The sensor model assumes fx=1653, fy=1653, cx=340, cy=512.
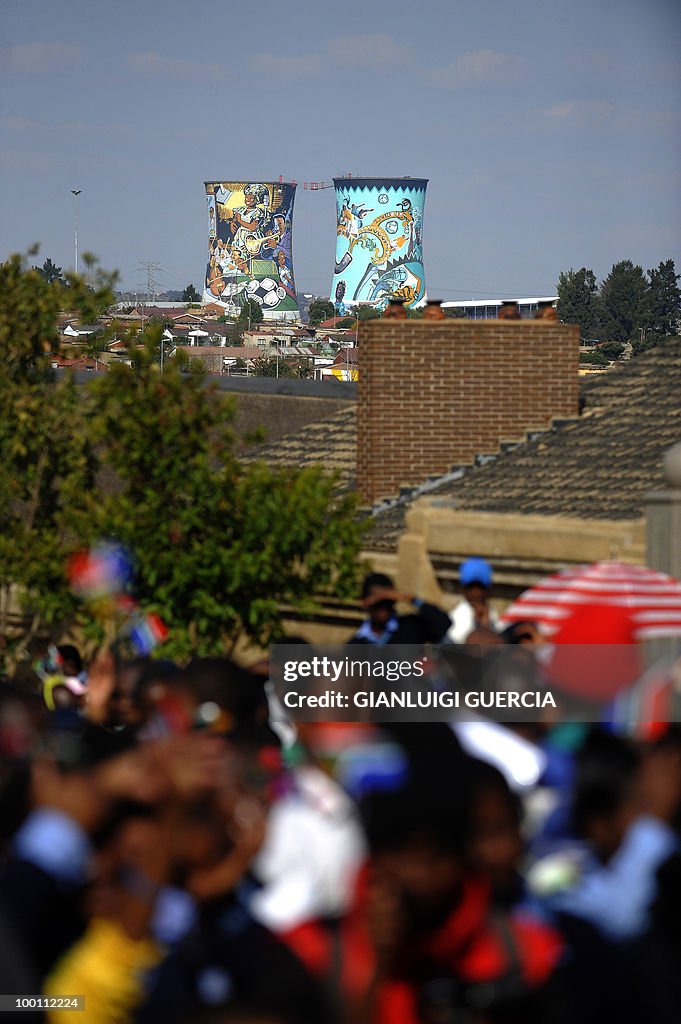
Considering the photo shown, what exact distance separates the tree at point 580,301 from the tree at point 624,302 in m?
1.20

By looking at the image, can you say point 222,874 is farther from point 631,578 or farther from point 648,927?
point 631,578

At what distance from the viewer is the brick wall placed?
17156 mm

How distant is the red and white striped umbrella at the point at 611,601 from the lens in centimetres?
706

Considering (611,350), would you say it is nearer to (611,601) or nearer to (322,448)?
(322,448)

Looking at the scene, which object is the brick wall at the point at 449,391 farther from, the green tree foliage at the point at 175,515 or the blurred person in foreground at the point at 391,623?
the blurred person in foreground at the point at 391,623

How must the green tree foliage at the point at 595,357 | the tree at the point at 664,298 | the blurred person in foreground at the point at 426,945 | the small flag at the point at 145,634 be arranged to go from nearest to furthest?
the blurred person in foreground at the point at 426,945
the small flag at the point at 145,634
the green tree foliage at the point at 595,357
the tree at the point at 664,298

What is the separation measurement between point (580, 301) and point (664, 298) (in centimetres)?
895

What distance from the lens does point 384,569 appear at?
13211 millimetres

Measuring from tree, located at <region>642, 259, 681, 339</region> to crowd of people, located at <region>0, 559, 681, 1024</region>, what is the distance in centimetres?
15627

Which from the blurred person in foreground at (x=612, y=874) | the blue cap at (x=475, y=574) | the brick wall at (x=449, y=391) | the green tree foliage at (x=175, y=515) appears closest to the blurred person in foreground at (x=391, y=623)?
the blue cap at (x=475, y=574)

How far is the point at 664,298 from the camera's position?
542 ft

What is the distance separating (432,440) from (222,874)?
42.7 ft

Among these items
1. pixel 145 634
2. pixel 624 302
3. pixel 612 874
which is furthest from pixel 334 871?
pixel 624 302

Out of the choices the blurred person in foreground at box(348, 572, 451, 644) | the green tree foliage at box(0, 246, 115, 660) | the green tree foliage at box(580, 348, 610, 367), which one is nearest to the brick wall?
the green tree foliage at box(0, 246, 115, 660)
